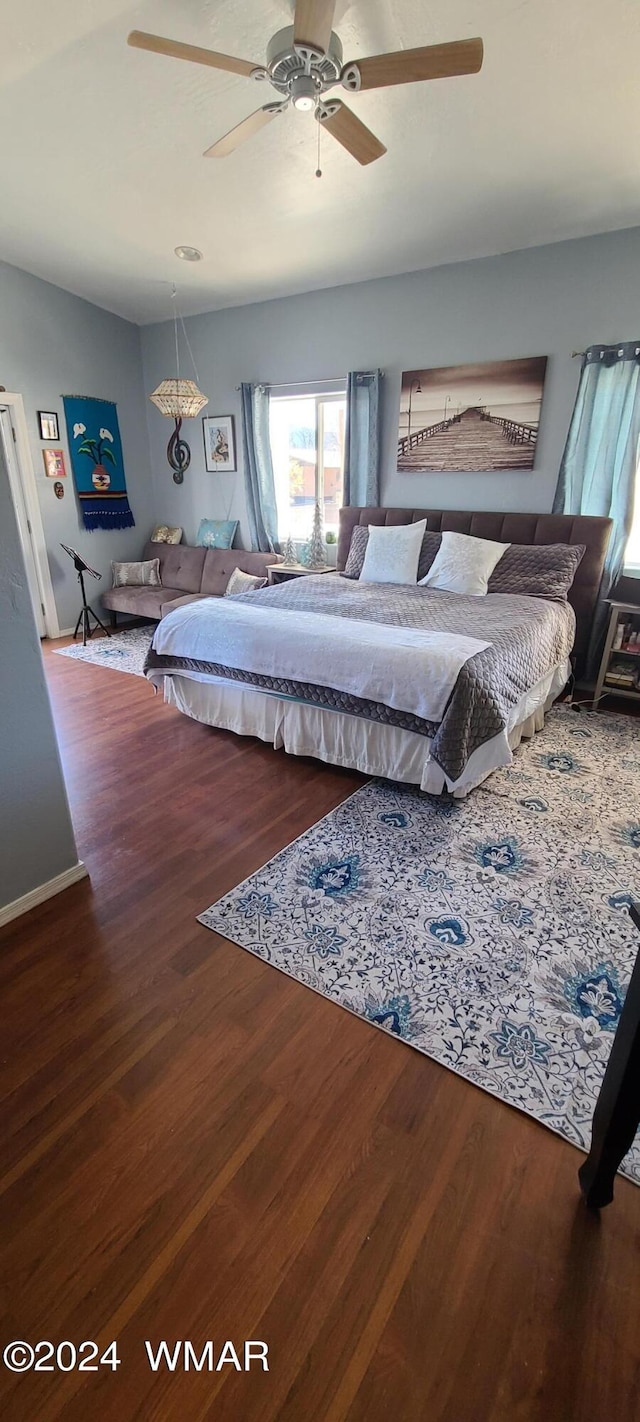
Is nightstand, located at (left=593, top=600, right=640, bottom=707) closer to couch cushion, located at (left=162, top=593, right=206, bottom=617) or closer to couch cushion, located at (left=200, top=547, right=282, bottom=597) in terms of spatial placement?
couch cushion, located at (left=200, top=547, right=282, bottom=597)

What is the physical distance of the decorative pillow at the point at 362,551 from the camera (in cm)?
395

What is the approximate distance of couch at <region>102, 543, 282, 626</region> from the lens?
519 centimetres

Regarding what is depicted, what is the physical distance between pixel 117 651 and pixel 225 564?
125cm

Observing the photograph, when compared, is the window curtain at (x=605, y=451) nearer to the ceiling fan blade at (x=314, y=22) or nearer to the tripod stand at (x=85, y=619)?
the ceiling fan blade at (x=314, y=22)

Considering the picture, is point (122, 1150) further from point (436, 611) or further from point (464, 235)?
point (464, 235)

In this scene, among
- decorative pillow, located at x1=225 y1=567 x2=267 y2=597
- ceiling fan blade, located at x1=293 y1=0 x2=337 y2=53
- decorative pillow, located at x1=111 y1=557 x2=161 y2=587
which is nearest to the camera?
ceiling fan blade, located at x1=293 y1=0 x2=337 y2=53

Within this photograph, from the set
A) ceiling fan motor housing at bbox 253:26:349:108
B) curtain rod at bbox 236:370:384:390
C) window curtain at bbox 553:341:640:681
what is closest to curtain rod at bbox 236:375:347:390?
curtain rod at bbox 236:370:384:390

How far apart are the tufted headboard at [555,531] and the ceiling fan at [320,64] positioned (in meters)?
2.26

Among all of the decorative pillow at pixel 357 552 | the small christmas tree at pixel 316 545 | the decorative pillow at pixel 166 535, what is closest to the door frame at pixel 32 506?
the decorative pillow at pixel 166 535

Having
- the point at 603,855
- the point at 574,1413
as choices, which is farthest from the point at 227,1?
the point at 574,1413

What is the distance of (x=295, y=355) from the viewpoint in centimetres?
473

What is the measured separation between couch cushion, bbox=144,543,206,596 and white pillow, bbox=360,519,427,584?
6.70 ft

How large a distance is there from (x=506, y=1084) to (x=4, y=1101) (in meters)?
1.18

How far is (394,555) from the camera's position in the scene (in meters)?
3.98
